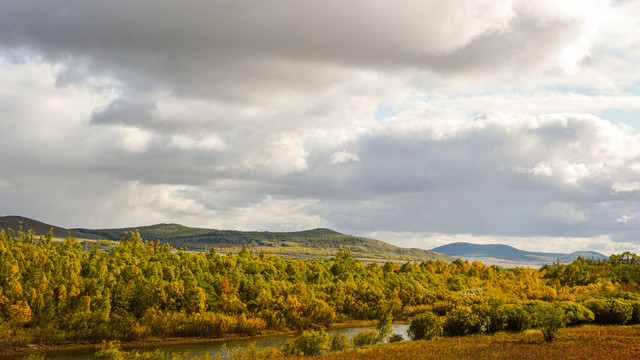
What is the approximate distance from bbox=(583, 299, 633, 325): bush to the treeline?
0.50 ft

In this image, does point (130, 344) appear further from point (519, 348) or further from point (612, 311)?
point (612, 311)

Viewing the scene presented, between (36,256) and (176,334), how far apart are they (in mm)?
35363

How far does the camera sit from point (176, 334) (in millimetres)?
104812

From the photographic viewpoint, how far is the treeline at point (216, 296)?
9719 centimetres

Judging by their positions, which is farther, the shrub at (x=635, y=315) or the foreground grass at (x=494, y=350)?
the shrub at (x=635, y=315)

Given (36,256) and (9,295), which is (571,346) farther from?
(36,256)

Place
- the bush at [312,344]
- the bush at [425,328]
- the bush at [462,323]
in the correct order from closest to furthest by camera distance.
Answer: the bush at [312,344]
the bush at [425,328]
the bush at [462,323]

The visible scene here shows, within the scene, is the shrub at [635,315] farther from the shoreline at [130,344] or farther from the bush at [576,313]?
the shoreline at [130,344]

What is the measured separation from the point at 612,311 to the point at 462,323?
24.8 meters

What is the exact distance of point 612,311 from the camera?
88250 mm

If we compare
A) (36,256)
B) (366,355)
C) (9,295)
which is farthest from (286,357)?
(36,256)

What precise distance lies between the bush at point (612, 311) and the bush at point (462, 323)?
20.3 m

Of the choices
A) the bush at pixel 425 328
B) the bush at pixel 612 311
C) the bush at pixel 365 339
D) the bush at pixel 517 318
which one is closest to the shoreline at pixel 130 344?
the bush at pixel 365 339

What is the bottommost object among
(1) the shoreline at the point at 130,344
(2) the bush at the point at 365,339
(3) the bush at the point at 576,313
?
(1) the shoreline at the point at 130,344
